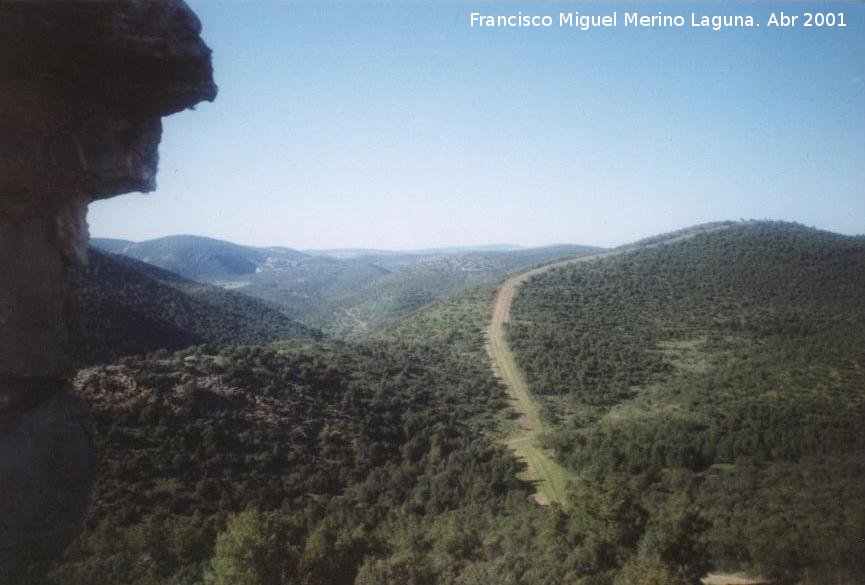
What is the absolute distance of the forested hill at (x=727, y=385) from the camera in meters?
25.9

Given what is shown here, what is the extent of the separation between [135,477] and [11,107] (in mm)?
27135

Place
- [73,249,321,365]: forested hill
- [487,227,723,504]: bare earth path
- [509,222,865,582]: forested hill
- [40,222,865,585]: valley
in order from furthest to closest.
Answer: [73,249,321,365]: forested hill
[487,227,723,504]: bare earth path
[509,222,865,582]: forested hill
[40,222,865,585]: valley

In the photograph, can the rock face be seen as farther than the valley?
No

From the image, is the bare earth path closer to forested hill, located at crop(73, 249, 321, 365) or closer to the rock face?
the rock face

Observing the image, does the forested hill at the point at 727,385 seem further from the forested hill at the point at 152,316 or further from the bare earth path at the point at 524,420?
the forested hill at the point at 152,316

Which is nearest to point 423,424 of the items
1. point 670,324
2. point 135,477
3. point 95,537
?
point 135,477

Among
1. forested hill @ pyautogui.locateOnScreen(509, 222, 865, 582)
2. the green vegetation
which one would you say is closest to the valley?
the green vegetation

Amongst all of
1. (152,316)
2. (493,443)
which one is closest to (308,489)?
(493,443)

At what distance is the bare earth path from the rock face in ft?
107

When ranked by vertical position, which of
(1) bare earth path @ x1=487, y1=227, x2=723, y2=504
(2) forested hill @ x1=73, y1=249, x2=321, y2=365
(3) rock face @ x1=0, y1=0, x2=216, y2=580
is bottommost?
(1) bare earth path @ x1=487, y1=227, x2=723, y2=504

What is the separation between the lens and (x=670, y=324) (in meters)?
72.6

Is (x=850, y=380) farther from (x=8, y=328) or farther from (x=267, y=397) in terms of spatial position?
(x=8, y=328)

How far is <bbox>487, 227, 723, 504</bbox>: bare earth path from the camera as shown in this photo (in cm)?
3869

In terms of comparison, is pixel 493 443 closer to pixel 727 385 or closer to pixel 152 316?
pixel 727 385
